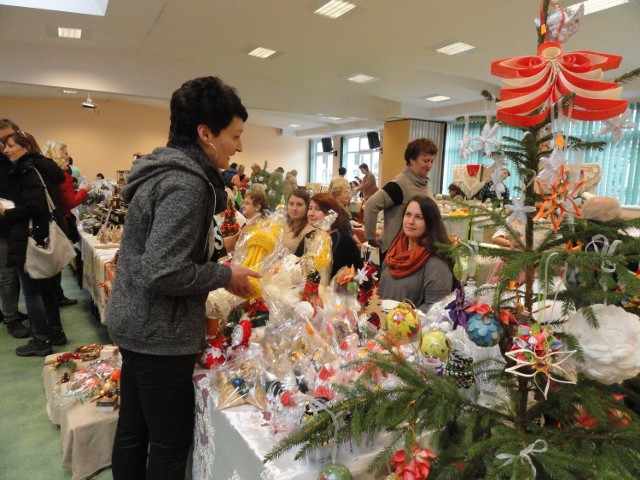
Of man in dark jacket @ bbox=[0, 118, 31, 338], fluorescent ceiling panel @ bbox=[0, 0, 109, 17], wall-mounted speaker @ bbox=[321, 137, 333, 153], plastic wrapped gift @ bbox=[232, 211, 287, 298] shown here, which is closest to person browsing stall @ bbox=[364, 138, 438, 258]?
plastic wrapped gift @ bbox=[232, 211, 287, 298]

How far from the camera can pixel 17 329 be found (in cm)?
338

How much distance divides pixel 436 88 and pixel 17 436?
29.5 feet

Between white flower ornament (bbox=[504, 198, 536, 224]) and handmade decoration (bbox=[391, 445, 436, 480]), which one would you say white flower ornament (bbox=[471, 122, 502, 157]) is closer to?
white flower ornament (bbox=[504, 198, 536, 224])

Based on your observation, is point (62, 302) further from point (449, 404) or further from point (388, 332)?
point (449, 404)

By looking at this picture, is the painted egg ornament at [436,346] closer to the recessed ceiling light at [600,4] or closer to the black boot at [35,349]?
the black boot at [35,349]

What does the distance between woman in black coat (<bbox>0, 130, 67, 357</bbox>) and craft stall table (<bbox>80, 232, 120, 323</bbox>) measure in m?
0.33

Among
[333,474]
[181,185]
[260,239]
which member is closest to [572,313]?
[333,474]

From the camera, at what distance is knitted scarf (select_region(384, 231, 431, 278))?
86.0 inches

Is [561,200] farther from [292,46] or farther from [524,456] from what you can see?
[292,46]

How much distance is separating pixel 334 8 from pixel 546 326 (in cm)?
569

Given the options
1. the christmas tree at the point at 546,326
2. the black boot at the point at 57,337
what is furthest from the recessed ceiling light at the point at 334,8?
the christmas tree at the point at 546,326

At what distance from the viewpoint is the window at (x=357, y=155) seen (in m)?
15.2

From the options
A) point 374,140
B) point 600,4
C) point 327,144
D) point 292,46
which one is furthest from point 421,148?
point 327,144

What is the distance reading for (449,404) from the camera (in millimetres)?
769
